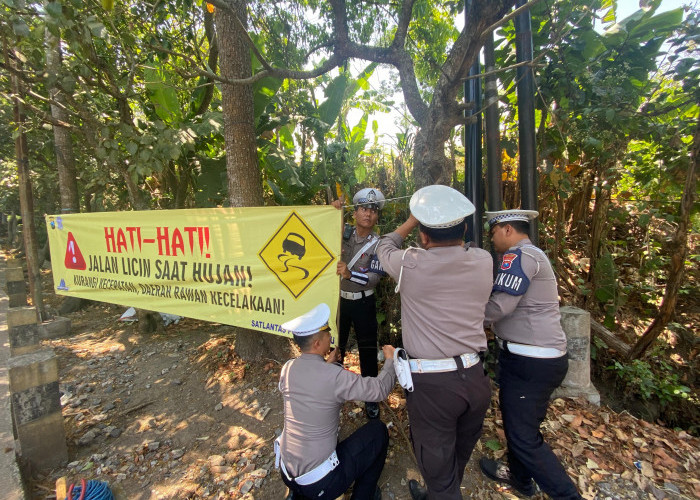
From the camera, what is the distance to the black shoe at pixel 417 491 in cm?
226

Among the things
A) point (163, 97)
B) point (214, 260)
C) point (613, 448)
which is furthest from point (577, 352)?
point (163, 97)

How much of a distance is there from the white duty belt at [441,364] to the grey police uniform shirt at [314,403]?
0.28 m

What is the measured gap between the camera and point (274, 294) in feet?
10.0

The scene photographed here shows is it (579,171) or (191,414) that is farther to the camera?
(579,171)

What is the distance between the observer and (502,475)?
2408 millimetres

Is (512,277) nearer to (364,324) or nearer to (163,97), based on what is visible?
(364,324)

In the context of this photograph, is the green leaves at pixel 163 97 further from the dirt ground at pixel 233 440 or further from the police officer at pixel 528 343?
the police officer at pixel 528 343

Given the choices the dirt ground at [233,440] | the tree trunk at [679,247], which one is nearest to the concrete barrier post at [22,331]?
the dirt ground at [233,440]

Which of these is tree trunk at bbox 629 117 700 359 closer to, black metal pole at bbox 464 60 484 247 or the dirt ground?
the dirt ground

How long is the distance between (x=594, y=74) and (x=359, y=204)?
2545 mm

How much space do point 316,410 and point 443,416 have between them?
69 centimetres

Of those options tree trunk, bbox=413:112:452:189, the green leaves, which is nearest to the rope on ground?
tree trunk, bbox=413:112:452:189

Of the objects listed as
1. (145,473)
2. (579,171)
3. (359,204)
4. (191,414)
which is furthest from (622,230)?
(145,473)

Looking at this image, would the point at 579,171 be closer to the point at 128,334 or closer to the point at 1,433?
the point at 1,433
